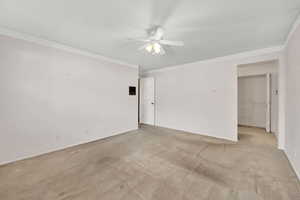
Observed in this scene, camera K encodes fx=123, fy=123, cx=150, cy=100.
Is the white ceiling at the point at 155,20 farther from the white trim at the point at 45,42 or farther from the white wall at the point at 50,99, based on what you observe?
the white wall at the point at 50,99

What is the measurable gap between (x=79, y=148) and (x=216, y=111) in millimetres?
3801

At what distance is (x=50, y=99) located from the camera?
2686 millimetres

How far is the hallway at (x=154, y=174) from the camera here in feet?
5.04

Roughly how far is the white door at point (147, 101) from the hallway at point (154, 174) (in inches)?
94.6

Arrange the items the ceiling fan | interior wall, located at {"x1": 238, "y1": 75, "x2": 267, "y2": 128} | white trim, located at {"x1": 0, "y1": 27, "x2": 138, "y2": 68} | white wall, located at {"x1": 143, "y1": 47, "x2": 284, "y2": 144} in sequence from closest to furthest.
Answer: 1. the ceiling fan
2. white trim, located at {"x1": 0, "y1": 27, "x2": 138, "y2": 68}
3. white wall, located at {"x1": 143, "y1": 47, "x2": 284, "y2": 144}
4. interior wall, located at {"x1": 238, "y1": 75, "x2": 267, "y2": 128}

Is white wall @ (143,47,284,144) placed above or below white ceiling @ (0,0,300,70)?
below

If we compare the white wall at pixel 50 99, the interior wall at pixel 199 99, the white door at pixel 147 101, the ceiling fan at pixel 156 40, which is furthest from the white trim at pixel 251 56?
the white wall at pixel 50 99

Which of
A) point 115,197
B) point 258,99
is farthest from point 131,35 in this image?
point 258,99

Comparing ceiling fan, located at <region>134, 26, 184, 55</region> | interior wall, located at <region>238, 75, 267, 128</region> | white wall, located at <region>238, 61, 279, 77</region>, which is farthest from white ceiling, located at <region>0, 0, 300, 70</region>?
interior wall, located at <region>238, 75, 267, 128</region>

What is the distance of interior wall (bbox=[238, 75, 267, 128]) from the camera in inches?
187

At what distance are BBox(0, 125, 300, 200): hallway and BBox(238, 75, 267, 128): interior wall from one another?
2246 millimetres

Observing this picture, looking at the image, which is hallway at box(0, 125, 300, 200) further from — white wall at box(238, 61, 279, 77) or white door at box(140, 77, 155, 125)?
white wall at box(238, 61, 279, 77)

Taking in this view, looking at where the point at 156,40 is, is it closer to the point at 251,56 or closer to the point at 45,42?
the point at 45,42

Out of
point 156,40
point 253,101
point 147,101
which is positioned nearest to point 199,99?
point 147,101
